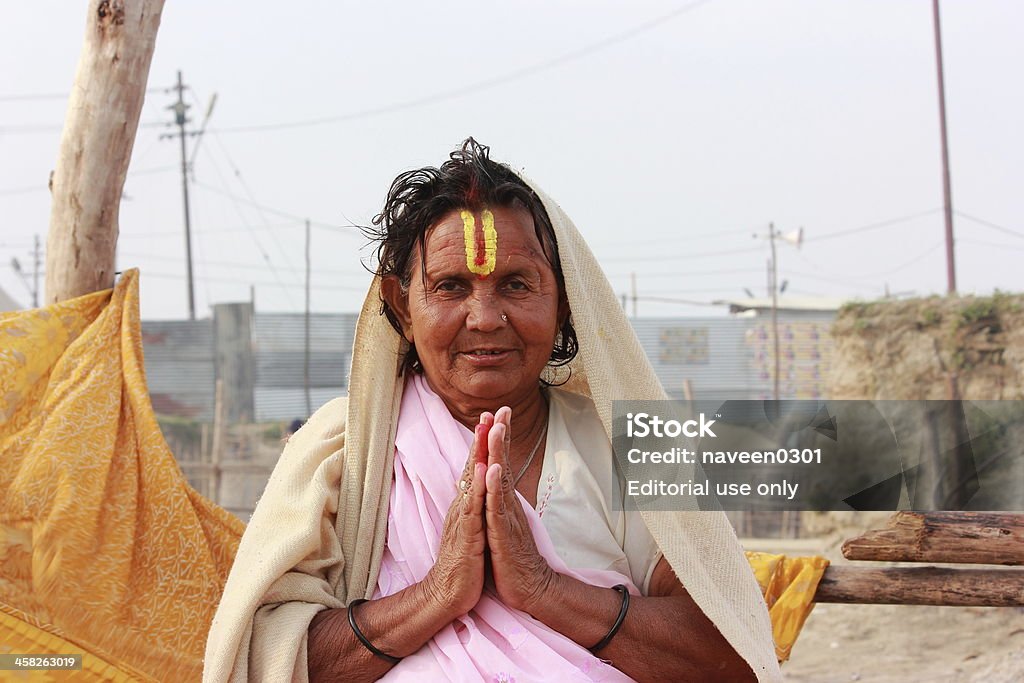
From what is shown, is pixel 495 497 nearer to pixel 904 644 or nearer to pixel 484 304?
pixel 484 304

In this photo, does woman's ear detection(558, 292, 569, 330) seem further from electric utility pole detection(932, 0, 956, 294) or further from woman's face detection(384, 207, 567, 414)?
electric utility pole detection(932, 0, 956, 294)

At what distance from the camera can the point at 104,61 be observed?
3123 millimetres

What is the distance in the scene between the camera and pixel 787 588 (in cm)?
335

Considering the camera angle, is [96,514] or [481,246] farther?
[96,514]

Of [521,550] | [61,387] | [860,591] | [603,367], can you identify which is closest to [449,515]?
[521,550]

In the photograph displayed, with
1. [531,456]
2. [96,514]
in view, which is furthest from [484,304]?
[96,514]

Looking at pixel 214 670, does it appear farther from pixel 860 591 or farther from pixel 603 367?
pixel 860 591

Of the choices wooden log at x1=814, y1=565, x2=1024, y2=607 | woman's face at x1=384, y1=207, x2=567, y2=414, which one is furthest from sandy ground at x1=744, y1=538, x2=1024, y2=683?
woman's face at x1=384, y1=207, x2=567, y2=414

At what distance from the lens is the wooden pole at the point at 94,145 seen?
3113mm

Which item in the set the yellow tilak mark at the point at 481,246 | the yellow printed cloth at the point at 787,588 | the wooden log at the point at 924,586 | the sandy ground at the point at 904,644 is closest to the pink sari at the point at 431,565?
the yellow tilak mark at the point at 481,246

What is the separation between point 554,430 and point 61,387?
155 cm

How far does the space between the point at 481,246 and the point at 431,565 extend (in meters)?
0.79

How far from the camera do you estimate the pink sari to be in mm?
2068

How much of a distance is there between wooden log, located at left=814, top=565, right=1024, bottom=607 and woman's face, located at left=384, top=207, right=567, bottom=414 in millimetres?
1771
